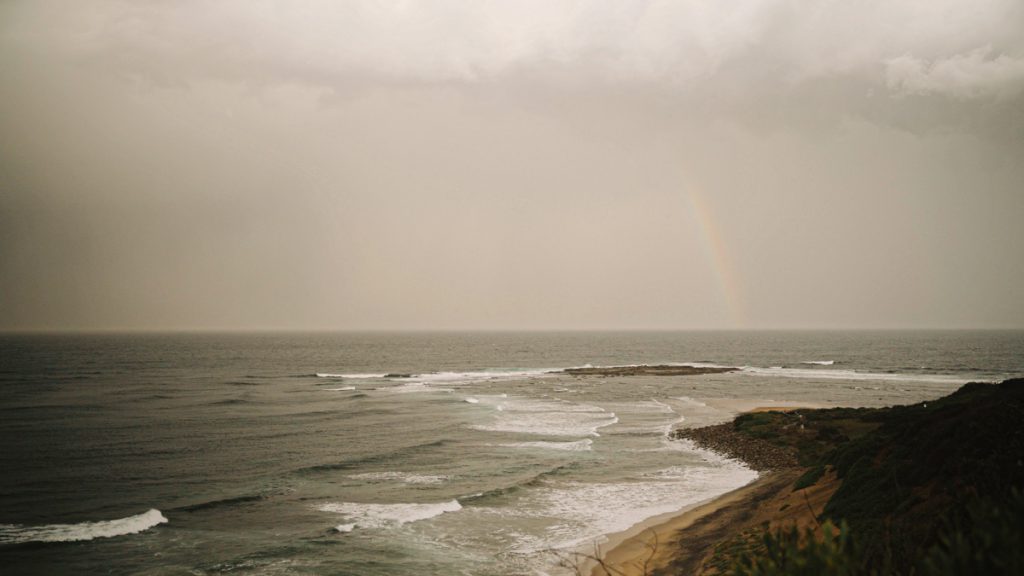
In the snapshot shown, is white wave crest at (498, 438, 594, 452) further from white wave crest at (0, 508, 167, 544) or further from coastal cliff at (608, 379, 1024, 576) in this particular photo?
white wave crest at (0, 508, 167, 544)

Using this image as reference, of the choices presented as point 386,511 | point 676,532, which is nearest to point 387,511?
point 386,511

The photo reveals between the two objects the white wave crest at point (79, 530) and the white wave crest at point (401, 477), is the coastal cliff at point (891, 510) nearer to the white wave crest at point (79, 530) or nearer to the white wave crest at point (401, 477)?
the white wave crest at point (401, 477)

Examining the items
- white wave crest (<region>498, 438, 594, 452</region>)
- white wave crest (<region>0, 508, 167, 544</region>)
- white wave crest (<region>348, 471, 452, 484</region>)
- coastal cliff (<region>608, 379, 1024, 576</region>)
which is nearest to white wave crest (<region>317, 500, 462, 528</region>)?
white wave crest (<region>348, 471, 452, 484</region>)

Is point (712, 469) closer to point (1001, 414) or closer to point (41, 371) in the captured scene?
point (1001, 414)

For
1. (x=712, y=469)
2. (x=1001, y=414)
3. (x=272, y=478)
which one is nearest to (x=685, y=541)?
(x=1001, y=414)

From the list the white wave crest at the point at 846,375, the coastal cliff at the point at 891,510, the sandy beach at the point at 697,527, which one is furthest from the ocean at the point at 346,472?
the white wave crest at the point at 846,375

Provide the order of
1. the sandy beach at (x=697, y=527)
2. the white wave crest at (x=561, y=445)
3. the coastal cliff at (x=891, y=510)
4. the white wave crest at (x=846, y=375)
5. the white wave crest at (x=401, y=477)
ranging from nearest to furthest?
the coastal cliff at (x=891, y=510), the sandy beach at (x=697, y=527), the white wave crest at (x=401, y=477), the white wave crest at (x=561, y=445), the white wave crest at (x=846, y=375)
